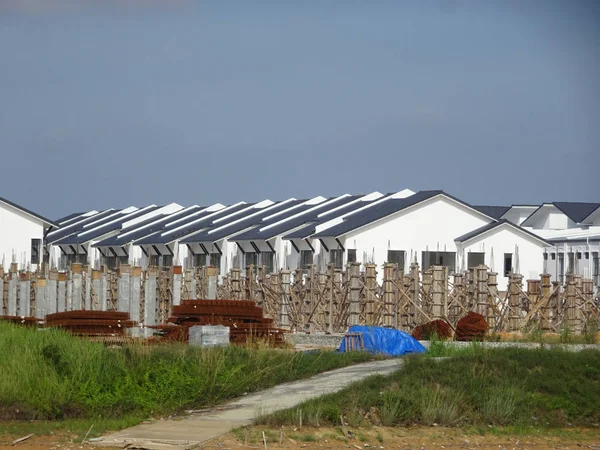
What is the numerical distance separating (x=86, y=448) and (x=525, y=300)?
76.6 feet

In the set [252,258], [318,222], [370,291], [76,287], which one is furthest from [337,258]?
[370,291]

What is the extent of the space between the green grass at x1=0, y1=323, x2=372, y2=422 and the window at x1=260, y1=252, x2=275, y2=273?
31.5 meters

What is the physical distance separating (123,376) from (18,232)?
43.8 meters

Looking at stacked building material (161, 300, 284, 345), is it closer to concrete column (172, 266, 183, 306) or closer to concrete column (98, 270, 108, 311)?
concrete column (172, 266, 183, 306)

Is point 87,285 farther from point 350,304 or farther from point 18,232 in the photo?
point 350,304

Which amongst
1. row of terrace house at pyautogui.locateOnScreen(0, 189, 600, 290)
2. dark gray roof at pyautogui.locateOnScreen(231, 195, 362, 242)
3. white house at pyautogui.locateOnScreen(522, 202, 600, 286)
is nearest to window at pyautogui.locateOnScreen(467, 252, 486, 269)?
row of terrace house at pyautogui.locateOnScreen(0, 189, 600, 290)

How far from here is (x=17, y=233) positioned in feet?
194

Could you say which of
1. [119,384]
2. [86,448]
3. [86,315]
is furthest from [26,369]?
[86,315]

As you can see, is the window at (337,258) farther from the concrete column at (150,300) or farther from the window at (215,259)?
the concrete column at (150,300)

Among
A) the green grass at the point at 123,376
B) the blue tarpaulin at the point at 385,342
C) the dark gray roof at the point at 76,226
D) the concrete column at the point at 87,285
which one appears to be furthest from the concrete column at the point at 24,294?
the dark gray roof at the point at 76,226

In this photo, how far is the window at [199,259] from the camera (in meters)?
56.2

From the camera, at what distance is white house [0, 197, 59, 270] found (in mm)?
58719

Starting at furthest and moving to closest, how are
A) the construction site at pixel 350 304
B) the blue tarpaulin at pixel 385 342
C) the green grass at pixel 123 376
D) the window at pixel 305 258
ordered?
the window at pixel 305 258 → the construction site at pixel 350 304 → the blue tarpaulin at pixel 385 342 → the green grass at pixel 123 376

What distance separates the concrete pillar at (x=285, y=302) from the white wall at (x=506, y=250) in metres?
12.1
